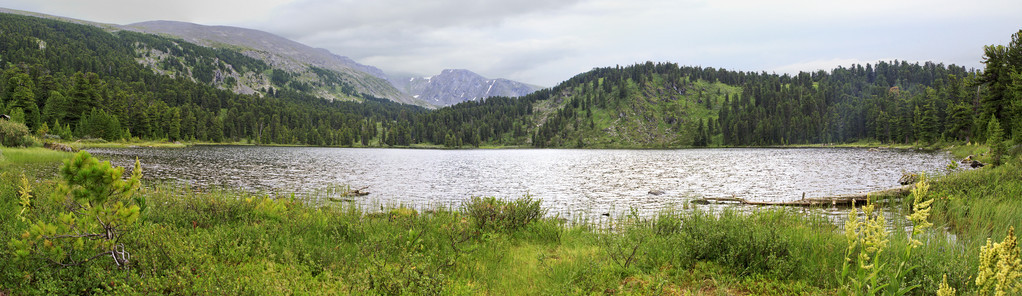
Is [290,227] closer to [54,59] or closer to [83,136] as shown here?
[83,136]

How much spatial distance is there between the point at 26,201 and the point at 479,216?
10.3 metres

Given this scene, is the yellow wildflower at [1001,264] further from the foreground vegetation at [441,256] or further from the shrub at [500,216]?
the shrub at [500,216]

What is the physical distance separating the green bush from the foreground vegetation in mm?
49967

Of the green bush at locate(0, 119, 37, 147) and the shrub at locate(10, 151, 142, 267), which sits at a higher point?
the green bush at locate(0, 119, 37, 147)

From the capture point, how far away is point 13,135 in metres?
45.3

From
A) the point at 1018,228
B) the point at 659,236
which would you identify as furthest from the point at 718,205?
the point at 659,236

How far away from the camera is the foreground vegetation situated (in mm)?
5992

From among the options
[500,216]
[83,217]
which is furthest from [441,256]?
[83,217]

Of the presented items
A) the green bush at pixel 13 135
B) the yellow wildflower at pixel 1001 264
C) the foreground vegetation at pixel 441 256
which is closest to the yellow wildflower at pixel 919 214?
the foreground vegetation at pixel 441 256

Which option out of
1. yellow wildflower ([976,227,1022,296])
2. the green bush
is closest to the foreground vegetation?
yellow wildflower ([976,227,1022,296])

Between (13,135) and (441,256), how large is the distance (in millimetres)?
64190

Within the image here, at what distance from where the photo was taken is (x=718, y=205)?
24703 mm

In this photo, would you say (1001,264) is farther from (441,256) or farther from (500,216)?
(500,216)

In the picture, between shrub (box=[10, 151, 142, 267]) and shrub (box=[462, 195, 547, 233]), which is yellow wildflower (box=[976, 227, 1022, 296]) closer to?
shrub (box=[10, 151, 142, 267])
